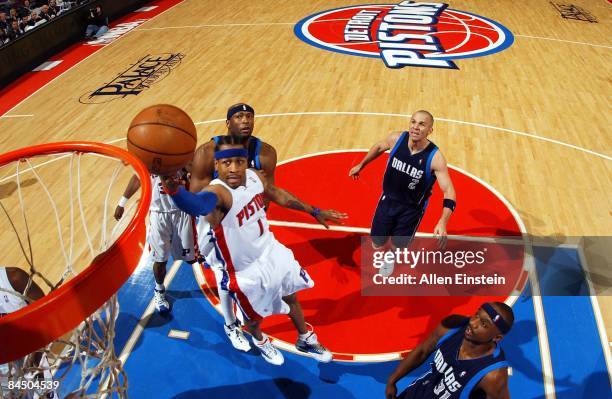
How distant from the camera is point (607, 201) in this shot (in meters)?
6.20

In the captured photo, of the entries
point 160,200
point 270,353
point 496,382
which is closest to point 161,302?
point 160,200

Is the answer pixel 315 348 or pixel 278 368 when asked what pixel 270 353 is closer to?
pixel 278 368

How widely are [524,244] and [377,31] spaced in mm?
8811

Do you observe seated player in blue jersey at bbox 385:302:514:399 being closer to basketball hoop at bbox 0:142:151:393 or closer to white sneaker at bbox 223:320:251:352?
white sneaker at bbox 223:320:251:352

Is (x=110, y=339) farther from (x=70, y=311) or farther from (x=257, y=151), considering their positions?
(x=257, y=151)

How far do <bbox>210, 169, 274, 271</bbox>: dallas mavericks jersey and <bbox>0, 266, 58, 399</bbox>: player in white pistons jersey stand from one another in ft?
4.12

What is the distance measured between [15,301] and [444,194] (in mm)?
3404

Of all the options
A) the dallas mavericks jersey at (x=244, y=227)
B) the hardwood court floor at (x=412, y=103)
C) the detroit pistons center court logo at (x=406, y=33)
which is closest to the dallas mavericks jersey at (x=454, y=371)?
Result: the dallas mavericks jersey at (x=244, y=227)

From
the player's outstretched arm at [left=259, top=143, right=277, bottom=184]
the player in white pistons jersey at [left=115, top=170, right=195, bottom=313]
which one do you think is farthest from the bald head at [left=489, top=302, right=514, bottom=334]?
the player in white pistons jersey at [left=115, top=170, right=195, bottom=313]

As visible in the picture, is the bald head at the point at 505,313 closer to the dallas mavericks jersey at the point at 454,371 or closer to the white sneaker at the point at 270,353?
the dallas mavericks jersey at the point at 454,371

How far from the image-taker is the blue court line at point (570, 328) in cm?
391

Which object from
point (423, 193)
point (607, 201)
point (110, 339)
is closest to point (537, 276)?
point (423, 193)

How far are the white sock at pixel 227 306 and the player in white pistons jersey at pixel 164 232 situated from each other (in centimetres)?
75

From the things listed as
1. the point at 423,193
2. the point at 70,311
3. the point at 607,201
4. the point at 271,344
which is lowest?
the point at 607,201
